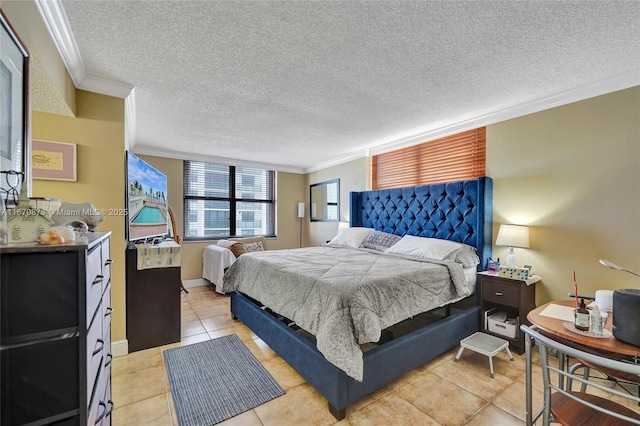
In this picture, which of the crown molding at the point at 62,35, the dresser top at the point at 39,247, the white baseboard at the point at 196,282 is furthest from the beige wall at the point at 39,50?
the white baseboard at the point at 196,282

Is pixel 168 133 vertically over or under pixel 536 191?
over

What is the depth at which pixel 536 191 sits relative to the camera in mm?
2777

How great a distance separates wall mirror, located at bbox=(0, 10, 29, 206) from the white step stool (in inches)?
119

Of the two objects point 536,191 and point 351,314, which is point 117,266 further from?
point 536,191

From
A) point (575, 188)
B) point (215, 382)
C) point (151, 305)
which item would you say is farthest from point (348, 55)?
point (151, 305)

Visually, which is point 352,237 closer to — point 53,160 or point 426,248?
point 426,248

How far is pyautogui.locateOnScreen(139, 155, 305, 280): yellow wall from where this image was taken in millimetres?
4859

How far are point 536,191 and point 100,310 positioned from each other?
3615 millimetres

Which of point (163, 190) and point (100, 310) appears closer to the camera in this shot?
point (100, 310)

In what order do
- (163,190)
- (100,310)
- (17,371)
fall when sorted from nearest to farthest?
(17,371) → (100,310) → (163,190)

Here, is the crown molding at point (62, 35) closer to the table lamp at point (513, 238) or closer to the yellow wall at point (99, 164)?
Result: the yellow wall at point (99, 164)

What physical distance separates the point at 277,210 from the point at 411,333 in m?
4.33

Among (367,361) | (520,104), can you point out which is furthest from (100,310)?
(520,104)

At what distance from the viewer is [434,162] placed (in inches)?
148
